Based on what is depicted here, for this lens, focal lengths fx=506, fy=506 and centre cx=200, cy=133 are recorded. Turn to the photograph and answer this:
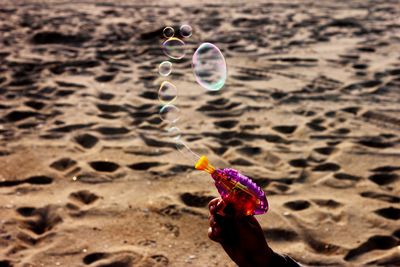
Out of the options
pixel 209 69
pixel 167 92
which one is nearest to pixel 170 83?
pixel 167 92

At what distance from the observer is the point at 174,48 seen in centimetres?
824

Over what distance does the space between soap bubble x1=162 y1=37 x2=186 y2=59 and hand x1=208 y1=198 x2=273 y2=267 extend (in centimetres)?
624

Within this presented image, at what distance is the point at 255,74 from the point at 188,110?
1536 millimetres

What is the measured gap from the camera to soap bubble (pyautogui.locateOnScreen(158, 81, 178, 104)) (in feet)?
19.6

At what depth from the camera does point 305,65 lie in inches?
277

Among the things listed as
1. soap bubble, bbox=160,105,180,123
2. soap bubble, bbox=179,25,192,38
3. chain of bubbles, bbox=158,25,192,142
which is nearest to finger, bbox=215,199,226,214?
chain of bubbles, bbox=158,25,192,142

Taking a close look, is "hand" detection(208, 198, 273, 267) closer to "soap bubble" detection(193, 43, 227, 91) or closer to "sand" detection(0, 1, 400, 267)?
"sand" detection(0, 1, 400, 267)

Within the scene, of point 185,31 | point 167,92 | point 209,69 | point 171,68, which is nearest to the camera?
point 167,92

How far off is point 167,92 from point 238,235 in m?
4.73

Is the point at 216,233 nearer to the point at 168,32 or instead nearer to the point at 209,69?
the point at 209,69

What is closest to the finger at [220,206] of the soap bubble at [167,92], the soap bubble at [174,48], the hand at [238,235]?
the hand at [238,235]

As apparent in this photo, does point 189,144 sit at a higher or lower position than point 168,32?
lower

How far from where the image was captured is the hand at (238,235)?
5.26ft

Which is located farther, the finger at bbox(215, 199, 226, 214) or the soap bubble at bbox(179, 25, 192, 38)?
the soap bubble at bbox(179, 25, 192, 38)
